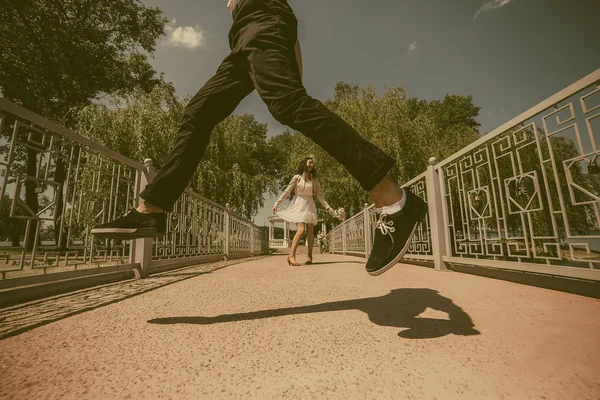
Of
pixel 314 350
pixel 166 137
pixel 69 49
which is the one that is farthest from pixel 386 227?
pixel 69 49

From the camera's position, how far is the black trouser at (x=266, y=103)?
1312 millimetres

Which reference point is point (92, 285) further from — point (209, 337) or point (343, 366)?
point (343, 366)

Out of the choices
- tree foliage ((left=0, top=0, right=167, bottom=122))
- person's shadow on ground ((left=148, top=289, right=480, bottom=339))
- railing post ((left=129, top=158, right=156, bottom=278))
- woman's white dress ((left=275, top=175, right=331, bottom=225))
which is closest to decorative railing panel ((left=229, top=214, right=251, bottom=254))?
woman's white dress ((left=275, top=175, right=331, bottom=225))

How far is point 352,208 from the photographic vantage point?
622 inches

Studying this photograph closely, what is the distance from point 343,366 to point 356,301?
90 cm

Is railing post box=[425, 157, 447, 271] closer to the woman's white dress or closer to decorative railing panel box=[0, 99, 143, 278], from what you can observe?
the woman's white dress

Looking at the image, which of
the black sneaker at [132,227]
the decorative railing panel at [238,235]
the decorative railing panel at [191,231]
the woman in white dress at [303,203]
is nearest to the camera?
the black sneaker at [132,227]

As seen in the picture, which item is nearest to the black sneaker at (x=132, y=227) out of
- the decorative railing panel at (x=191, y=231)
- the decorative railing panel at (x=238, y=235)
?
the decorative railing panel at (x=191, y=231)

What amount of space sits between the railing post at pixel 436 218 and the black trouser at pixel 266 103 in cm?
282

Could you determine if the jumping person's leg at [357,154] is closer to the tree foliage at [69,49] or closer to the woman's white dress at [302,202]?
the woman's white dress at [302,202]

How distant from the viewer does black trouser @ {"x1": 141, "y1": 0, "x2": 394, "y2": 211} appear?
4.30 feet

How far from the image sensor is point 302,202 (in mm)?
5328

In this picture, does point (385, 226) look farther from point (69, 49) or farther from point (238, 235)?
point (69, 49)

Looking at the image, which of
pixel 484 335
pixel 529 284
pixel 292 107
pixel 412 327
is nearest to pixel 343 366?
pixel 412 327
